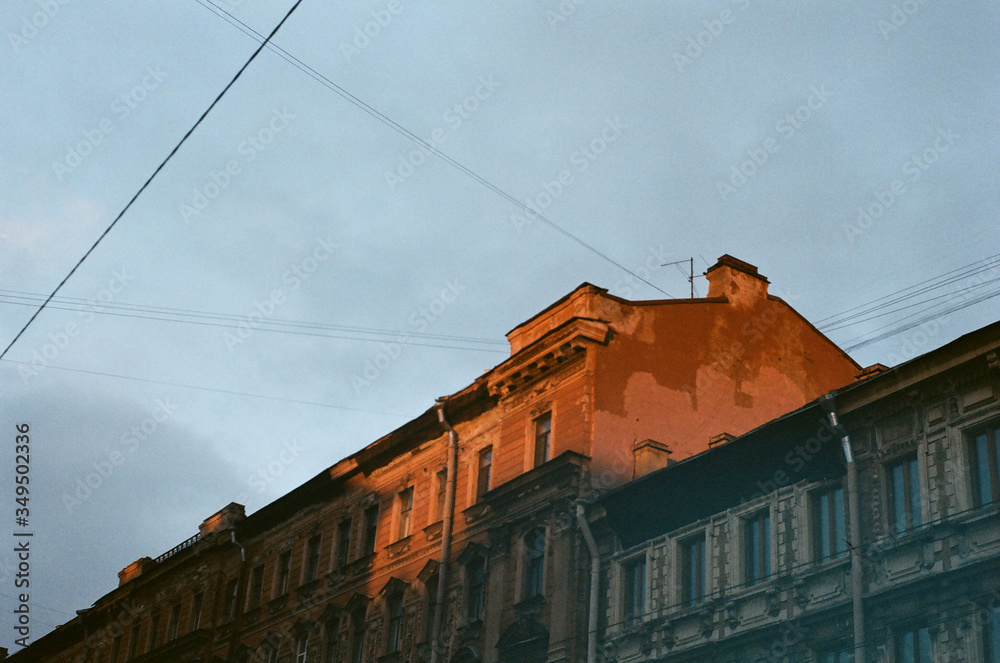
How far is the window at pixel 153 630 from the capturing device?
144ft

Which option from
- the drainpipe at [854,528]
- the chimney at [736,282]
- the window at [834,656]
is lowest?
the window at [834,656]

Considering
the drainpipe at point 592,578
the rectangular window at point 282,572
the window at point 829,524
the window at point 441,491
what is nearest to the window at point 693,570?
the drainpipe at point 592,578

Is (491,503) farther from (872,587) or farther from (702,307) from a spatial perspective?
(872,587)

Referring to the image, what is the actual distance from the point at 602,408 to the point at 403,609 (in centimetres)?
758

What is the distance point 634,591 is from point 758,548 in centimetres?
318

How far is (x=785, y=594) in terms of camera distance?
65.5 feet

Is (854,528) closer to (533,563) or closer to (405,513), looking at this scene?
(533,563)

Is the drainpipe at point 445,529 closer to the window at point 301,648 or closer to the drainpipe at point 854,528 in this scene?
the window at point 301,648

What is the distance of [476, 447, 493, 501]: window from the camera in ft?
94.6

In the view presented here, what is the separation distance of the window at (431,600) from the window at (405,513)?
2.29 m

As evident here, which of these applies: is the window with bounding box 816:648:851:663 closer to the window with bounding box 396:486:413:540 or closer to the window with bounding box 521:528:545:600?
the window with bounding box 521:528:545:600

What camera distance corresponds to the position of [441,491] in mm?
30391

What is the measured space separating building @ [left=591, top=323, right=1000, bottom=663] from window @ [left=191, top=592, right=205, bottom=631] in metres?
21.5

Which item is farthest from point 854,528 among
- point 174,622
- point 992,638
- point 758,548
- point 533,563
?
point 174,622
